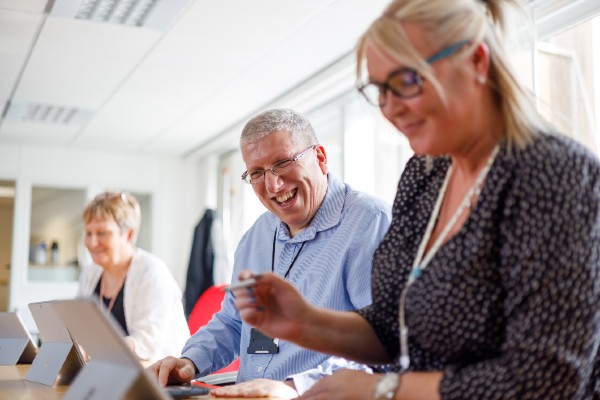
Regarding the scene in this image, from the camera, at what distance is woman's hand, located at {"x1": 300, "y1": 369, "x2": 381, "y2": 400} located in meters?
1.11

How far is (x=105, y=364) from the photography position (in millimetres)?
1295

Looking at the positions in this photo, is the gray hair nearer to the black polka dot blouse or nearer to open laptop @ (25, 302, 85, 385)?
open laptop @ (25, 302, 85, 385)

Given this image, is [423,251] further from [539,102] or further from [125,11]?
[125,11]

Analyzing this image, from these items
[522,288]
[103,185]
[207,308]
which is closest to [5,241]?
[103,185]

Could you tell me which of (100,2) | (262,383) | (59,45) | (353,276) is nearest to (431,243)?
(262,383)

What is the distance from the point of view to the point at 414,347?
1.23 meters

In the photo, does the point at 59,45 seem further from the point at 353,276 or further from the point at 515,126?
the point at 515,126

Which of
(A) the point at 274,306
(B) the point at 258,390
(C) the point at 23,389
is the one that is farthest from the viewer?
(C) the point at 23,389

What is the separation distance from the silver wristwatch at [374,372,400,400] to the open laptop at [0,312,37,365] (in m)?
1.71

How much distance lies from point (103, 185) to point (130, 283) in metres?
4.60

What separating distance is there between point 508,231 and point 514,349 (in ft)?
0.55

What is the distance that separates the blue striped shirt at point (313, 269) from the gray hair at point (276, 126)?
18 centimetres

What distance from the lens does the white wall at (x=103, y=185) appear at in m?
7.28

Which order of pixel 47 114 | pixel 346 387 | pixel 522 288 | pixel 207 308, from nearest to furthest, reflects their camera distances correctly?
pixel 522 288 < pixel 346 387 < pixel 207 308 < pixel 47 114
